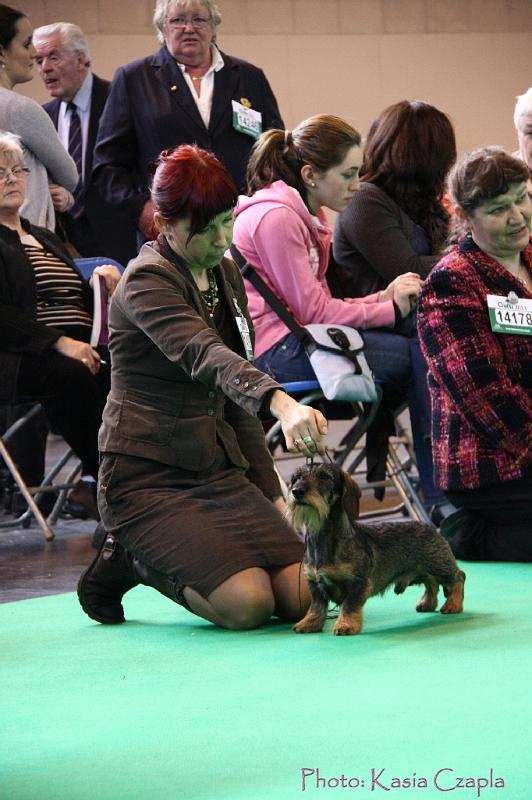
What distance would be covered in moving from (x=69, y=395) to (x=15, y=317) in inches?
13.2

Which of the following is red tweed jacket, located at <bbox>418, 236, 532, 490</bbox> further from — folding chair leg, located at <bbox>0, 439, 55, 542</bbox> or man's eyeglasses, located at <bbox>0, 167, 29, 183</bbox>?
man's eyeglasses, located at <bbox>0, 167, 29, 183</bbox>

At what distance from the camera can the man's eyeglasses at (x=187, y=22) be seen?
16.9 ft

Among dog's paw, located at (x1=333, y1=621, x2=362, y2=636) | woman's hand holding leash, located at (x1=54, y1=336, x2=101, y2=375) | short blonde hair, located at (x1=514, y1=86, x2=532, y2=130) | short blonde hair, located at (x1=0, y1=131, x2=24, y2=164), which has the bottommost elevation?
dog's paw, located at (x1=333, y1=621, x2=362, y2=636)

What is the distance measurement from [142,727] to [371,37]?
8.97 meters

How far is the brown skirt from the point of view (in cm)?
287

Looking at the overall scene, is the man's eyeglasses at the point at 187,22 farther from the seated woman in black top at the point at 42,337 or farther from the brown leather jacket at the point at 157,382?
the brown leather jacket at the point at 157,382

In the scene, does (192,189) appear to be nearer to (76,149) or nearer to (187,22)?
(187,22)

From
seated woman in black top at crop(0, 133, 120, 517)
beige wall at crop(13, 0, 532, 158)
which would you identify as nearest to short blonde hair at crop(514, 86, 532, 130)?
seated woman in black top at crop(0, 133, 120, 517)

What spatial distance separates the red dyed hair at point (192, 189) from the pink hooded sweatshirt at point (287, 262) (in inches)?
50.7

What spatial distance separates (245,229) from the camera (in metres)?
4.20

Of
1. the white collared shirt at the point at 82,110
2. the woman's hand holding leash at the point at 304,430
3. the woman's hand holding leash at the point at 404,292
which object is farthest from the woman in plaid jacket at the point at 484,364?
the white collared shirt at the point at 82,110

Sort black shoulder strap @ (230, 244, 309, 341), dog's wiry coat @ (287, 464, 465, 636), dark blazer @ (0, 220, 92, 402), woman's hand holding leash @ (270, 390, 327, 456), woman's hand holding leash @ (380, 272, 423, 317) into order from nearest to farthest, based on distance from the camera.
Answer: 1. woman's hand holding leash @ (270, 390, 327, 456)
2. dog's wiry coat @ (287, 464, 465, 636)
3. black shoulder strap @ (230, 244, 309, 341)
4. woman's hand holding leash @ (380, 272, 423, 317)
5. dark blazer @ (0, 220, 92, 402)

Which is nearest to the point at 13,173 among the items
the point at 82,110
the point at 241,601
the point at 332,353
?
the point at 332,353

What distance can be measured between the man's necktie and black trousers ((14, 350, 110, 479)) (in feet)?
4.29
